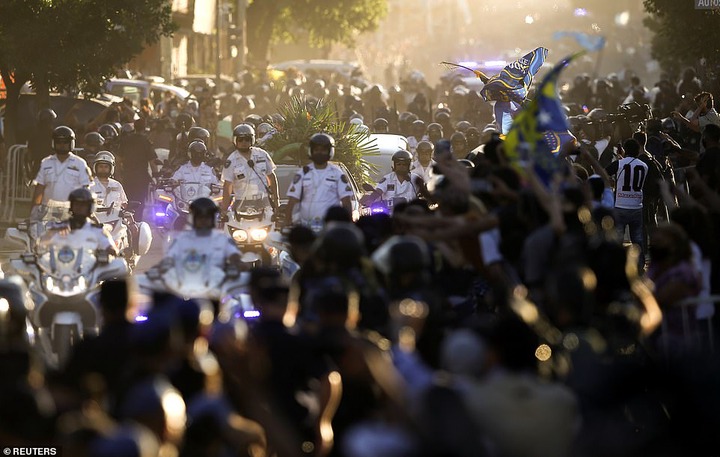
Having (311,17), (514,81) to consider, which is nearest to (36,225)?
(514,81)

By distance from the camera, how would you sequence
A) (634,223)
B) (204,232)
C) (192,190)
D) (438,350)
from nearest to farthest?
1. (438,350)
2. (204,232)
3. (634,223)
4. (192,190)

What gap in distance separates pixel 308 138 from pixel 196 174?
2285mm

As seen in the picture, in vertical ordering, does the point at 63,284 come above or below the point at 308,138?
below

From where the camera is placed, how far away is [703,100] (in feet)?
72.4

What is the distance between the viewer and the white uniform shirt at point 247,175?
18.0 m

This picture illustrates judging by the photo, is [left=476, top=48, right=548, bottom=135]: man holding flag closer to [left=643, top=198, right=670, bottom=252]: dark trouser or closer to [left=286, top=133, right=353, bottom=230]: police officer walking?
[left=643, top=198, right=670, bottom=252]: dark trouser

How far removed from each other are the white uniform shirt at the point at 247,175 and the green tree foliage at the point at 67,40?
8.51 metres

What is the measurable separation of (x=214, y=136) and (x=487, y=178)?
671 inches

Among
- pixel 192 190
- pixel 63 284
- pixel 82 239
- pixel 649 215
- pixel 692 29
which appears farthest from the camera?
pixel 692 29

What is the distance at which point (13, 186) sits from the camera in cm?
2347

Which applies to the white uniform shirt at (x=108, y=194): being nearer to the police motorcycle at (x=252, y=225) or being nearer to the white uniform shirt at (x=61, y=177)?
the white uniform shirt at (x=61, y=177)

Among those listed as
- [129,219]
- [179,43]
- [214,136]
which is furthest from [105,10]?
[179,43]

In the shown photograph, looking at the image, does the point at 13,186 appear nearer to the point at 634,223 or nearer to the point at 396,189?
the point at 396,189

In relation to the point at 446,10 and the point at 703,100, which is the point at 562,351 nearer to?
the point at 703,100
